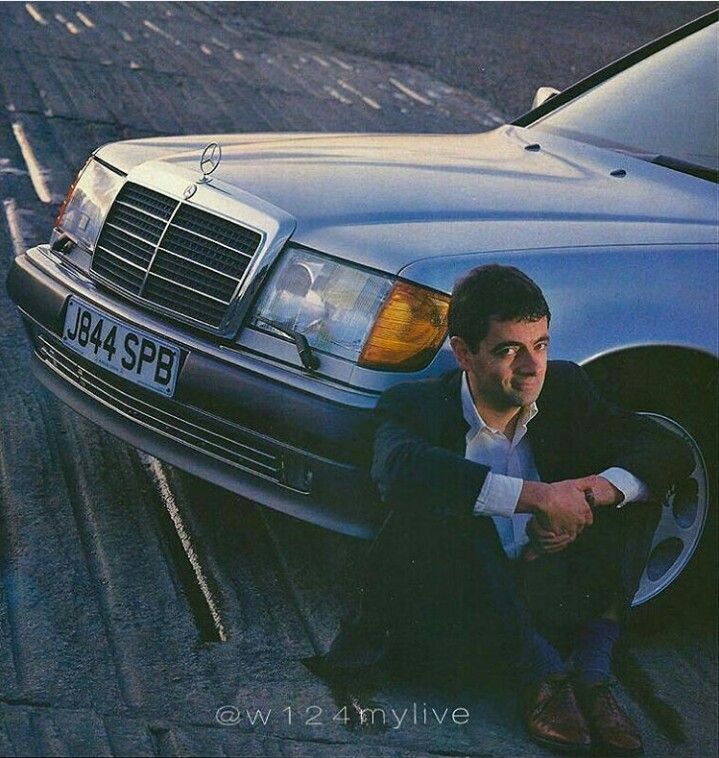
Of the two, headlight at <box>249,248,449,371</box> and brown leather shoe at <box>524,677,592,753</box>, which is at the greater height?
headlight at <box>249,248,449,371</box>

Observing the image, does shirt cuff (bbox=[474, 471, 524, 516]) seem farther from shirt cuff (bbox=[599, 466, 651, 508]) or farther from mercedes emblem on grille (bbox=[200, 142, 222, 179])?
mercedes emblem on grille (bbox=[200, 142, 222, 179])

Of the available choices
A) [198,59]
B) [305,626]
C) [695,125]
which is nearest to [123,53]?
[198,59]

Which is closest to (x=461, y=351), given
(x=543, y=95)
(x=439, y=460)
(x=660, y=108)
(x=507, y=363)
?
(x=507, y=363)

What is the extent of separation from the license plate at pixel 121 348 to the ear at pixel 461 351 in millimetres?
672

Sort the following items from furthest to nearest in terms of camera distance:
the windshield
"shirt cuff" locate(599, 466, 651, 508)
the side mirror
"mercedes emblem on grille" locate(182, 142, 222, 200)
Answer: the side mirror → the windshield → "mercedes emblem on grille" locate(182, 142, 222, 200) → "shirt cuff" locate(599, 466, 651, 508)

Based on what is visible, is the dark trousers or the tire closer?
the dark trousers

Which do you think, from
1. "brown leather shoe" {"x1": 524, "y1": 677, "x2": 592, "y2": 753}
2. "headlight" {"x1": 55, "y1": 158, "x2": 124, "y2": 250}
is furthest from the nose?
"headlight" {"x1": 55, "y1": 158, "x2": 124, "y2": 250}

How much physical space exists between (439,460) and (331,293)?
50 centimetres

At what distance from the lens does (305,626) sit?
323 cm

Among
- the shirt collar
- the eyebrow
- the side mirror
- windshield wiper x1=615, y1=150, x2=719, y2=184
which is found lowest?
A: the shirt collar

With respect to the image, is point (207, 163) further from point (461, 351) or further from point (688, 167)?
point (688, 167)

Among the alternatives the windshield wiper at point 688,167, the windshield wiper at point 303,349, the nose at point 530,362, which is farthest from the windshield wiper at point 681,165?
the windshield wiper at point 303,349

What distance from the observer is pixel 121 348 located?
132 inches

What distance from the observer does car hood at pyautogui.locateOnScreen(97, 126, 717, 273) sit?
3.11 meters
